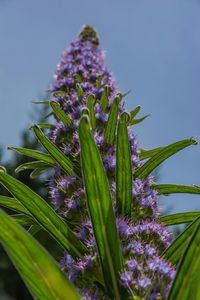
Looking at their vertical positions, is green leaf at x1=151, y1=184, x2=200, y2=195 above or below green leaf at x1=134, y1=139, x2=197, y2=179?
below

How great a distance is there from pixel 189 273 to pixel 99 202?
62cm

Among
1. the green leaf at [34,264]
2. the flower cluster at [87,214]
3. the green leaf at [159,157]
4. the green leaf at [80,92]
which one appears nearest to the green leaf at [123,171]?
the flower cluster at [87,214]

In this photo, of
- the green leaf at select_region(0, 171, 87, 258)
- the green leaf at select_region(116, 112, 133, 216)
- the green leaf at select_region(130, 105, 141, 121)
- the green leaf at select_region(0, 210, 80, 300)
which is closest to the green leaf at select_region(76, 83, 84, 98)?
the green leaf at select_region(130, 105, 141, 121)

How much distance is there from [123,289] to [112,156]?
1389 mm

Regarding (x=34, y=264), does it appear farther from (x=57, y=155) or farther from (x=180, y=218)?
(x=180, y=218)

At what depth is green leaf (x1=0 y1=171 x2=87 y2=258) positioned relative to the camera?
9.12 feet

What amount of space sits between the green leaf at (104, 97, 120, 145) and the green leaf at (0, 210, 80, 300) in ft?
6.37

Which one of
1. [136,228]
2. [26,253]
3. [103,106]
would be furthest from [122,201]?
[103,106]

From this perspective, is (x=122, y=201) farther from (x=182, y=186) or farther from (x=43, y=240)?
(x=43, y=240)

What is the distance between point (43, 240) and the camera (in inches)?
993

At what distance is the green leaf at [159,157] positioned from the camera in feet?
12.1

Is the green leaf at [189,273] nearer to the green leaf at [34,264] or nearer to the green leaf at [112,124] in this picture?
the green leaf at [34,264]

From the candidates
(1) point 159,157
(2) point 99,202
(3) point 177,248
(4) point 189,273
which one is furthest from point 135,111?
(4) point 189,273

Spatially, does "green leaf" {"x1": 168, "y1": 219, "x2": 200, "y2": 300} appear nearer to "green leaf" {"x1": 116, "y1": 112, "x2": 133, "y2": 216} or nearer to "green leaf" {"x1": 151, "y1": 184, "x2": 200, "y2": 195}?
"green leaf" {"x1": 116, "y1": 112, "x2": 133, "y2": 216}
